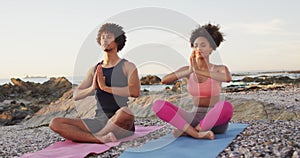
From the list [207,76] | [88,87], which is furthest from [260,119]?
[88,87]

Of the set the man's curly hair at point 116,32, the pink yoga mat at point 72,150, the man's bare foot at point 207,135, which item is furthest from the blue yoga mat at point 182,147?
the man's curly hair at point 116,32

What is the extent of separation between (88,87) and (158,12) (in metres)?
1.41

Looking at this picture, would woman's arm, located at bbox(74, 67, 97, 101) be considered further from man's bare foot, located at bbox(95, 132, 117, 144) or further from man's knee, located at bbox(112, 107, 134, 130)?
man's bare foot, located at bbox(95, 132, 117, 144)

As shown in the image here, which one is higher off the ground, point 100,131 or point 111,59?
point 111,59

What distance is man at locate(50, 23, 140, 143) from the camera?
4.31 m

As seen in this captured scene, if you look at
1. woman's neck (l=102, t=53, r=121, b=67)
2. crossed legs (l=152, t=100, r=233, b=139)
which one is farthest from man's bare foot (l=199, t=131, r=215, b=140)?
woman's neck (l=102, t=53, r=121, b=67)

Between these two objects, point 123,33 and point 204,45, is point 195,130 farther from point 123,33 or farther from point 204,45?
point 123,33

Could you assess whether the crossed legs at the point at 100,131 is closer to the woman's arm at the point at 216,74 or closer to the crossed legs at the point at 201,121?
the crossed legs at the point at 201,121

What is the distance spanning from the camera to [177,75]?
14.8ft

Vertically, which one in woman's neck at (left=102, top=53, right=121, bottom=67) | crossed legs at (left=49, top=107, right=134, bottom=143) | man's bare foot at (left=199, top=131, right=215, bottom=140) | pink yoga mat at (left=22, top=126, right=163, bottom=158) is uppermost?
woman's neck at (left=102, top=53, right=121, bottom=67)

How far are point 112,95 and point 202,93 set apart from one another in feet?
3.70

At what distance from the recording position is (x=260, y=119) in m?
5.97

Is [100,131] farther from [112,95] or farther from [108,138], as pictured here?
[112,95]

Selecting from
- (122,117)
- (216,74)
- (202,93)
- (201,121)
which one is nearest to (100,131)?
(122,117)
